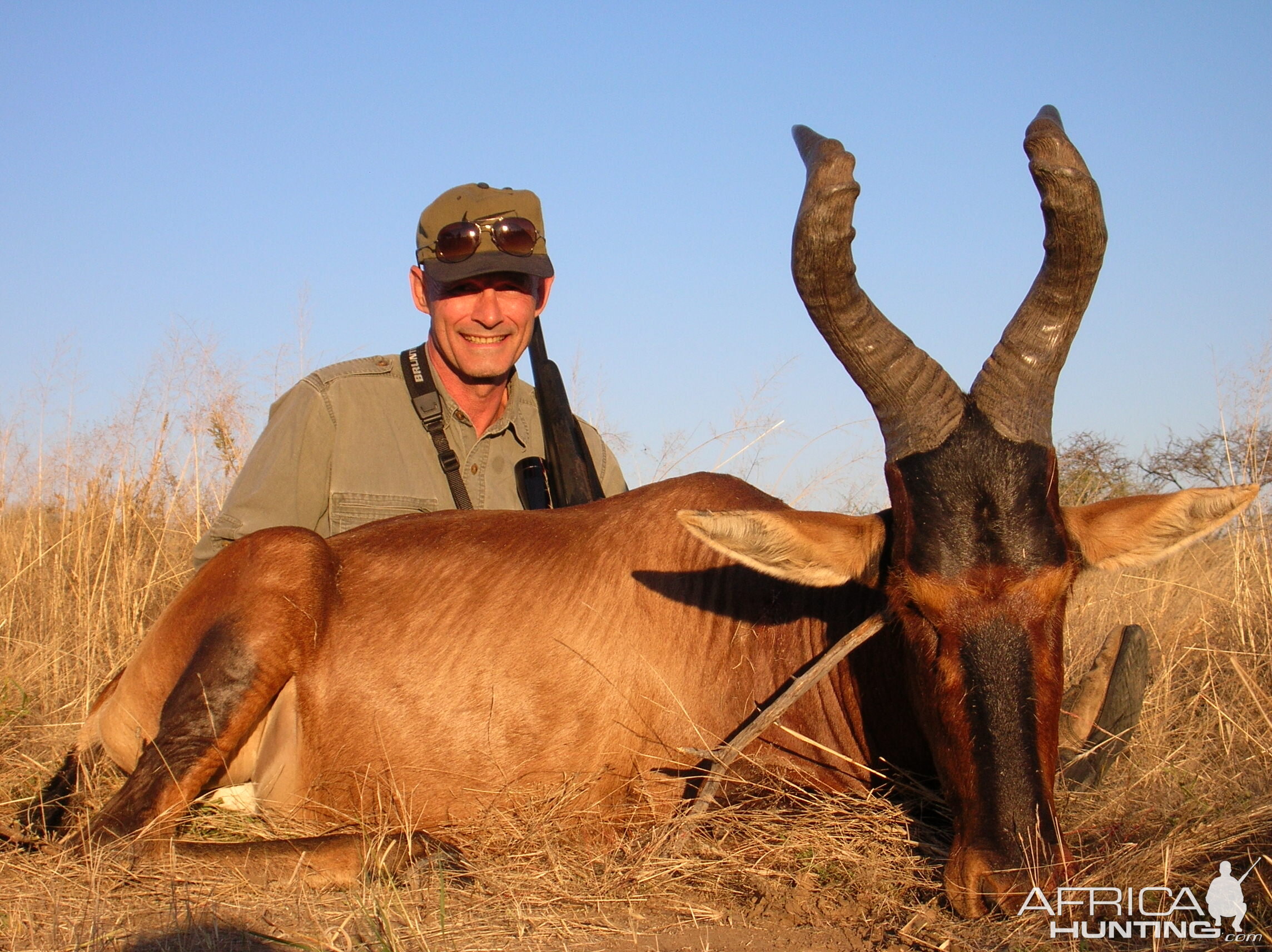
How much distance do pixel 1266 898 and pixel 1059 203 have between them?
2.29 meters

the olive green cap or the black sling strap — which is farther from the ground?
the olive green cap

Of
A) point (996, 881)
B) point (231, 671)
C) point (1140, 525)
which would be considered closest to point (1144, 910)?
point (996, 881)

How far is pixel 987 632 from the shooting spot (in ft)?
11.9

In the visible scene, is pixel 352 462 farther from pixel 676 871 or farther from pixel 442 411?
pixel 676 871

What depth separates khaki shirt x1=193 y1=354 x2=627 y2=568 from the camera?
19.9ft

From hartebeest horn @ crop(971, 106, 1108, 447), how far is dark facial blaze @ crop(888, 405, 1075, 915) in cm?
11

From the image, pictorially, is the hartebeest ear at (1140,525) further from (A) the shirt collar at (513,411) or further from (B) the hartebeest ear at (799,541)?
(A) the shirt collar at (513,411)

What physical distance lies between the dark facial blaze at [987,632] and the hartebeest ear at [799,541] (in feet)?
0.47

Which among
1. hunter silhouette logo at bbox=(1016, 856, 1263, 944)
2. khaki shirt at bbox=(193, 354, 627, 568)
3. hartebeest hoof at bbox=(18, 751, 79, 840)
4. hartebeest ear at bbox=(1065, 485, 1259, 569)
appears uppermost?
khaki shirt at bbox=(193, 354, 627, 568)

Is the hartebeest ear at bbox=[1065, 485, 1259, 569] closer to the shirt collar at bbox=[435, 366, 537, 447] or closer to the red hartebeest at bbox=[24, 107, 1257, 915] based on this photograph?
the red hartebeest at bbox=[24, 107, 1257, 915]

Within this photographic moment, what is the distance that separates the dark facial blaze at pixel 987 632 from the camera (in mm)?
3432

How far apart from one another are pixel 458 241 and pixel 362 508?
61.6 inches

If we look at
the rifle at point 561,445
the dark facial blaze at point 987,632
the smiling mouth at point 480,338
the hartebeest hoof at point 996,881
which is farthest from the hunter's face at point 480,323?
the hartebeest hoof at point 996,881

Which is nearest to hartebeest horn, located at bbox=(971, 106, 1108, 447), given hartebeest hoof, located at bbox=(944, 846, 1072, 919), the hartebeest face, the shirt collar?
the hartebeest face
